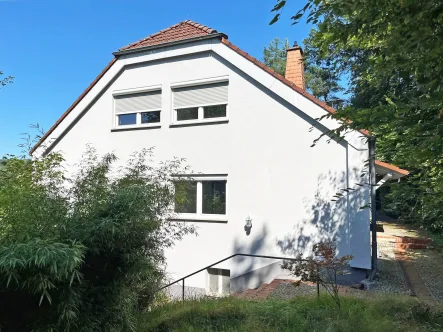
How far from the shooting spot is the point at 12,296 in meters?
3.14

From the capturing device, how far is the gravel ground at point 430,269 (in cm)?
766

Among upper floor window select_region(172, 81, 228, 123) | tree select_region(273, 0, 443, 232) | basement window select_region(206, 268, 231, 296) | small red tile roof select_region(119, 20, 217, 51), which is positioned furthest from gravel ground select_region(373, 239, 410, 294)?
small red tile roof select_region(119, 20, 217, 51)

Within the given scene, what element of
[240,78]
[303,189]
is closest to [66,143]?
[240,78]

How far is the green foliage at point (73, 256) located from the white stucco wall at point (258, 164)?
15.0 ft

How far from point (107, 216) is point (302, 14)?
2.75 metres

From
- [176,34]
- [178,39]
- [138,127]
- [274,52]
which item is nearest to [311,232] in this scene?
[138,127]

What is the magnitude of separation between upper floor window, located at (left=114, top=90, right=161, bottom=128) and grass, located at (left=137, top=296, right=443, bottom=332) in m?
6.57

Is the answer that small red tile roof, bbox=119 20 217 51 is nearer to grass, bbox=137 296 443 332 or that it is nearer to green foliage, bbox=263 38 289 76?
grass, bbox=137 296 443 332

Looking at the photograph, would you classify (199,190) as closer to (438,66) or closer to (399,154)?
(399,154)

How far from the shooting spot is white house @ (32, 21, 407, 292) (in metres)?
8.10

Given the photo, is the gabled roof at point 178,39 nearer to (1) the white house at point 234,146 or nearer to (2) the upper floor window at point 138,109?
(1) the white house at point 234,146

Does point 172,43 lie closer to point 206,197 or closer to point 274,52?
point 206,197

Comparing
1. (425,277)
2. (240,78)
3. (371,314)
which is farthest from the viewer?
(240,78)

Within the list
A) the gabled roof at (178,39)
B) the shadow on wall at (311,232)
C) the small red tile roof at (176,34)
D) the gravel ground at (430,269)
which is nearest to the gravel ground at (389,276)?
the gravel ground at (430,269)
